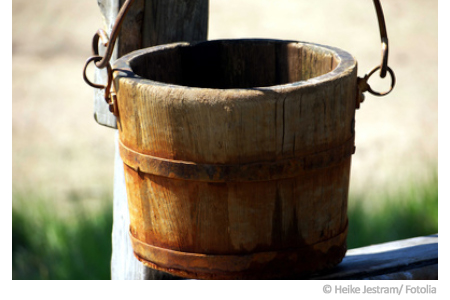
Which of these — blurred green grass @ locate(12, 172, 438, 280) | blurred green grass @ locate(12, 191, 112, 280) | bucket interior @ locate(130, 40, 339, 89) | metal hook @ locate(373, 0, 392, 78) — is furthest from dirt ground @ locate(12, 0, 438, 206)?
metal hook @ locate(373, 0, 392, 78)

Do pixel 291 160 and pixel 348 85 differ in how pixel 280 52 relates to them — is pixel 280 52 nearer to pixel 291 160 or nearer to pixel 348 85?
pixel 348 85

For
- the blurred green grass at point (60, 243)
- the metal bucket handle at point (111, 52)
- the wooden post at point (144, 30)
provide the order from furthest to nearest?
the blurred green grass at point (60, 243)
the wooden post at point (144, 30)
the metal bucket handle at point (111, 52)

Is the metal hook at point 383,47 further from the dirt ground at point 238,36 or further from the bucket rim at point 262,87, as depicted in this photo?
the dirt ground at point 238,36

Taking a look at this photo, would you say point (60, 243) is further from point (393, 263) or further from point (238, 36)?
point (238, 36)

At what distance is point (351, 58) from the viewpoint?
1.87 m

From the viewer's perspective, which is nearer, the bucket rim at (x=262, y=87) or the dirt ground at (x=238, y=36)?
the bucket rim at (x=262, y=87)

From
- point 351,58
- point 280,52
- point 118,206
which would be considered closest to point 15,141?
point 118,206

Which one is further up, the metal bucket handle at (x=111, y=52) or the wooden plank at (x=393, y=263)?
the metal bucket handle at (x=111, y=52)

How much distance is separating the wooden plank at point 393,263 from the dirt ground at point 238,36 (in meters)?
2.01

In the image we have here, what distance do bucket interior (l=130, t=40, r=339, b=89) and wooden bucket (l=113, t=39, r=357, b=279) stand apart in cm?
20

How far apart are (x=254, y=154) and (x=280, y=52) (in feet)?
2.18

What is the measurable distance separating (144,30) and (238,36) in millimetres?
5278

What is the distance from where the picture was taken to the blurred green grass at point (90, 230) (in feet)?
11.1

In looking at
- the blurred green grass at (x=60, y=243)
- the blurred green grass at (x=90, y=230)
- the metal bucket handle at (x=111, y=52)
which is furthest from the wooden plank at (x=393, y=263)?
the blurred green grass at (x=60, y=243)
